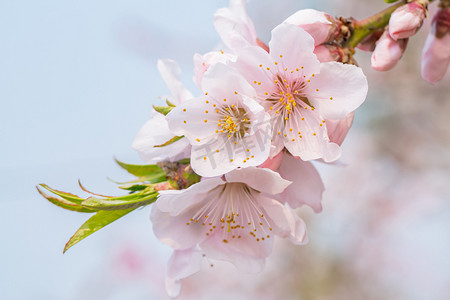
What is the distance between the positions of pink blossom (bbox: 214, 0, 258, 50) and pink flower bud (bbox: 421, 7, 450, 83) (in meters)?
0.45

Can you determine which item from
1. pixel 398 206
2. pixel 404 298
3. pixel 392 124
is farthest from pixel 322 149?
pixel 398 206

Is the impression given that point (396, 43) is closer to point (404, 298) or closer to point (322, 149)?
point (322, 149)

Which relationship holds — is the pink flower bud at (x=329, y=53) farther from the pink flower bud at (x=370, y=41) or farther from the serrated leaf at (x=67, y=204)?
the serrated leaf at (x=67, y=204)

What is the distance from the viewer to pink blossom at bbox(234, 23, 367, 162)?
2.77 ft

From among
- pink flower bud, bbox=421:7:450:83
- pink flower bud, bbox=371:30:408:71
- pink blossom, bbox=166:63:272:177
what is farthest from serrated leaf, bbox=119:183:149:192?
pink flower bud, bbox=421:7:450:83

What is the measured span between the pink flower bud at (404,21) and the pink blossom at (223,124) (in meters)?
0.35

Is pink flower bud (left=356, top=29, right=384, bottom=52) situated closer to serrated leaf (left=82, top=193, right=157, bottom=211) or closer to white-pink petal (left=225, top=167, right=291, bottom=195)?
white-pink petal (left=225, top=167, right=291, bottom=195)

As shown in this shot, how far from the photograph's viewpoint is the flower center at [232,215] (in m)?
0.98

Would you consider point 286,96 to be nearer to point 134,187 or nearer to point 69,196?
point 134,187

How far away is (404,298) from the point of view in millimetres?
3414

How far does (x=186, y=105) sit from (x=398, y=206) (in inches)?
135

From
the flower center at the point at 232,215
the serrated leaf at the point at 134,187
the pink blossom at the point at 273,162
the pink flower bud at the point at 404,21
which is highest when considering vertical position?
the serrated leaf at the point at 134,187

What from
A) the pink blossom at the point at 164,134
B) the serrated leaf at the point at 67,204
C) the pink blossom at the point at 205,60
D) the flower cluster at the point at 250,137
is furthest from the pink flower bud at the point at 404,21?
the serrated leaf at the point at 67,204

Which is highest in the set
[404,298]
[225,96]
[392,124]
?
[225,96]
